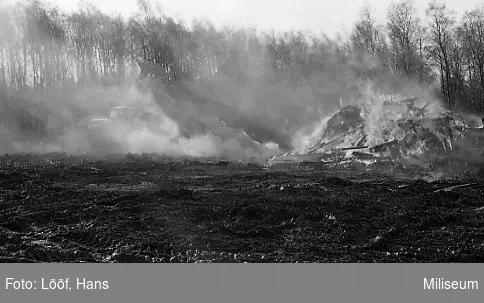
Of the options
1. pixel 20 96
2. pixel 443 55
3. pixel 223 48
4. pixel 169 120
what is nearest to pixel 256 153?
pixel 169 120

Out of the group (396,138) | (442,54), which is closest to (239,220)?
(396,138)

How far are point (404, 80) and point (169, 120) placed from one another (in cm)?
1728

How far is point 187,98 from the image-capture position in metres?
41.4

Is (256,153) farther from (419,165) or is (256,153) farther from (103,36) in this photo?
(103,36)

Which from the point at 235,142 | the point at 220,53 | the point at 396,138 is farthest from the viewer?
the point at 220,53

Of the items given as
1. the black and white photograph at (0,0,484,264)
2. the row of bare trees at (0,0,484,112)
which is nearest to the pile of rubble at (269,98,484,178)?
the black and white photograph at (0,0,484,264)

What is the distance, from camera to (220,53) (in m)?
46.8

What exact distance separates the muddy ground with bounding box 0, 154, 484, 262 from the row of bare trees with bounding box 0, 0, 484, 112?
2267 centimetres

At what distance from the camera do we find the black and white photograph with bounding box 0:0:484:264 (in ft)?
31.9

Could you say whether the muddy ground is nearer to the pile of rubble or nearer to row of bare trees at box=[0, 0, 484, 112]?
the pile of rubble

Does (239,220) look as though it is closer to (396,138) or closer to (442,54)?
(396,138)

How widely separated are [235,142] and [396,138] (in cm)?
1174

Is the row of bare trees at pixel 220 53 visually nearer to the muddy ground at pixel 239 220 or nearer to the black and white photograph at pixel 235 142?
the black and white photograph at pixel 235 142

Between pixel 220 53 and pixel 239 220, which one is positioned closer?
pixel 239 220
